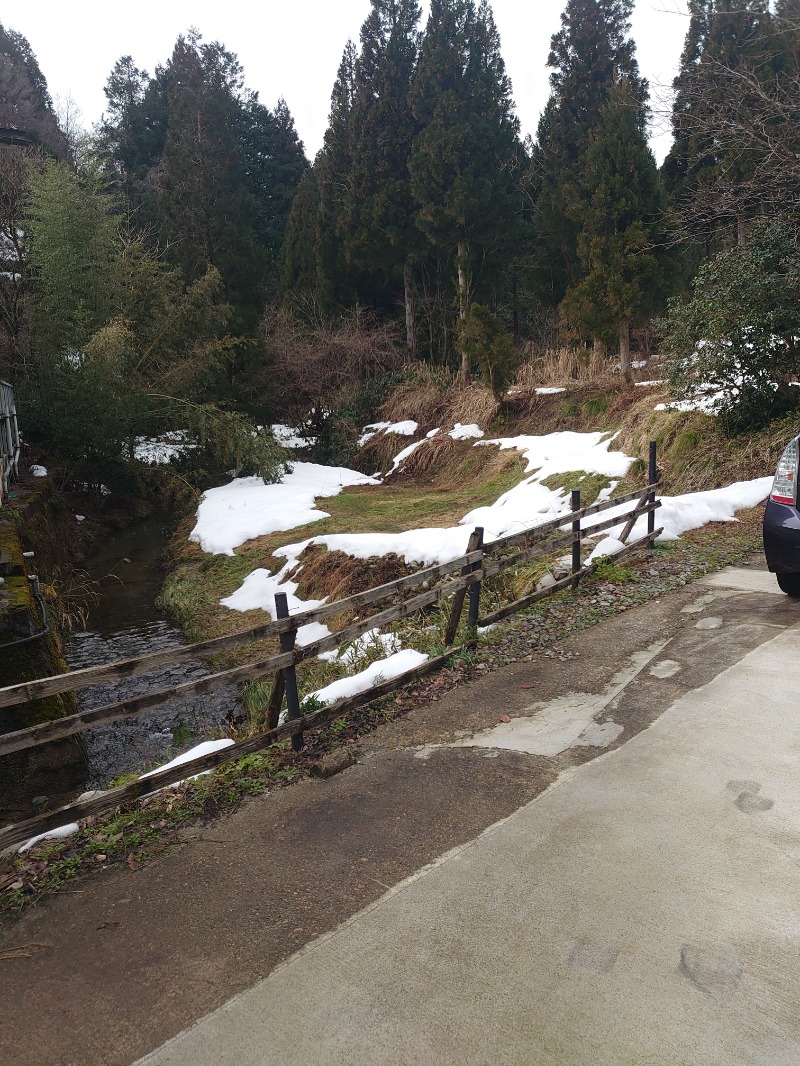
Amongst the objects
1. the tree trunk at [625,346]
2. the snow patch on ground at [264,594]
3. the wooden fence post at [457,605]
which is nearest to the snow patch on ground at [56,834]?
the wooden fence post at [457,605]

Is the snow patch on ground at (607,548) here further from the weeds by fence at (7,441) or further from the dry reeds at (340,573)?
the weeds by fence at (7,441)

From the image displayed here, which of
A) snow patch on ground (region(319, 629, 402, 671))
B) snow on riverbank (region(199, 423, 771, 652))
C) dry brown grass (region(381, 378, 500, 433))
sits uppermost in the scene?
dry brown grass (region(381, 378, 500, 433))

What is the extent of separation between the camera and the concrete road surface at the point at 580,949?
2.28 metres

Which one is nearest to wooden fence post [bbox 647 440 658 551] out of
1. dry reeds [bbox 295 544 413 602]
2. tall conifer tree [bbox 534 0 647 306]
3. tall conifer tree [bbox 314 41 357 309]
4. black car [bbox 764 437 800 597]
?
black car [bbox 764 437 800 597]

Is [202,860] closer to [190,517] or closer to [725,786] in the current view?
[725,786]

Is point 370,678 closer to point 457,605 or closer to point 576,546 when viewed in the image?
point 457,605

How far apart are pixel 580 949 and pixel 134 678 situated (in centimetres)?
Result: 768

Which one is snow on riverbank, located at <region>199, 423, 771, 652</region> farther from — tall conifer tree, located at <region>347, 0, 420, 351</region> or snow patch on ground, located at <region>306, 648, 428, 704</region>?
tall conifer tree, located at <region>347, 0, 420, 351</region>

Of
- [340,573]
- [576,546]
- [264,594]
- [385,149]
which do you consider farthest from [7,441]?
[385,149]

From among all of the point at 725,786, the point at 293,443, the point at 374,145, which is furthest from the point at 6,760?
the point at 374,145

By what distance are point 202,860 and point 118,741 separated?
4.59m

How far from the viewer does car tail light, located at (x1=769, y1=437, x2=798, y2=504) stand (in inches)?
231

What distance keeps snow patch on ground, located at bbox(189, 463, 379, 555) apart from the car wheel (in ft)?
32.3

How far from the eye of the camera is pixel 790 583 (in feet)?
21.8
